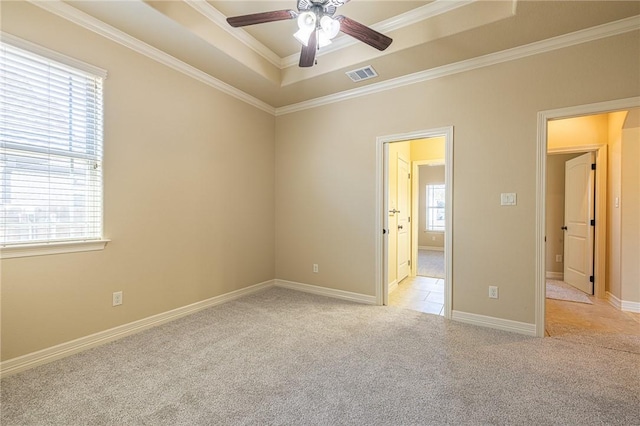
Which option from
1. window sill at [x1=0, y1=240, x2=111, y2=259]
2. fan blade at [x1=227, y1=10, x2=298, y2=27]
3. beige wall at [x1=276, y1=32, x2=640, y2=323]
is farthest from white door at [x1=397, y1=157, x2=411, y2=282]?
window sill at [x1=0, y1=240, x2=111, y2=259]

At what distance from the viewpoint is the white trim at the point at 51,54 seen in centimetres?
208

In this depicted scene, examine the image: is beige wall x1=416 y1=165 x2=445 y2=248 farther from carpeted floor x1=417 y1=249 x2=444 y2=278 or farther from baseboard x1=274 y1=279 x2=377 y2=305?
baseboard x1=274 y1=279 x2=377 y2=305

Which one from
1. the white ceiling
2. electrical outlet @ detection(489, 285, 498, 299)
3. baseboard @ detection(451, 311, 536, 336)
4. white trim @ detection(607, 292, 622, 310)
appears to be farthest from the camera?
white trim @ detection(607, 292, 622, 310)

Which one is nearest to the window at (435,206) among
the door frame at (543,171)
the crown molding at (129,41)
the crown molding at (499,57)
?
the crown molding at (499,57)

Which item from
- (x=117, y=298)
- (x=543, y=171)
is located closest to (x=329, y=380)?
(x=117, y=298)

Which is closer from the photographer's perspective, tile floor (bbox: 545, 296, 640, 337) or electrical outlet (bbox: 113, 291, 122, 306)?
electrical outlet (bbox: 113, 291, 122, 306)

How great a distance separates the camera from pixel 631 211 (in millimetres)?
3488

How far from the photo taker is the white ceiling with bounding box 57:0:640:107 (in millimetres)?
2334

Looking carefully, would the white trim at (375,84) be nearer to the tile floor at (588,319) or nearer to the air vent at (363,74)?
the air vent at (363,74)

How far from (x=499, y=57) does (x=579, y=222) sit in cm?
313

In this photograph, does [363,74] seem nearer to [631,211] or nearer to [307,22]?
[307,22]

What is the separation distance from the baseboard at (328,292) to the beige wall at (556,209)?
12.6ft

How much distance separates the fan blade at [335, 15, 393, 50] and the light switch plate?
1.90 meters

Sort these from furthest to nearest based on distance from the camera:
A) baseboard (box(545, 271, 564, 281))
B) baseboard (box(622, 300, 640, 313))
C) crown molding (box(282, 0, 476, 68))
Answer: baseboard (box(545, 271, 564, 281)), baseboard (box(622, 300, 640, 313)), crown molding (box(282, 0, 476, 68))
